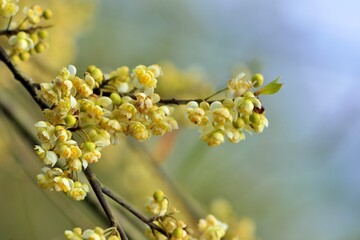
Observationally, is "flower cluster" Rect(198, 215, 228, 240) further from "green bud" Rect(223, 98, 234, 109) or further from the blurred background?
the blurred background

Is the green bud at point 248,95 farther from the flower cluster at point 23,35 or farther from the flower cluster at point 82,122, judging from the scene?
the flower cluster at point 23,35

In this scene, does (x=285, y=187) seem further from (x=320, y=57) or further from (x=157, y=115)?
(x=157, y=115)

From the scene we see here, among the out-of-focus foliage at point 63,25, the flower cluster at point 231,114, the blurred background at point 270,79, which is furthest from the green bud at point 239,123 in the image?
the blurred background at point 270,79

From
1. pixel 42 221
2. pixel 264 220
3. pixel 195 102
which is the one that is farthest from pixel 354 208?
pixel 195 102

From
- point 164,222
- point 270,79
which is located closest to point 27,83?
point 164,222

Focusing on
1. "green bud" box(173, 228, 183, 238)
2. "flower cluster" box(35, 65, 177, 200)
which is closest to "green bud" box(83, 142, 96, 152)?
"flower cluster" box(35, 65, 177, 200)

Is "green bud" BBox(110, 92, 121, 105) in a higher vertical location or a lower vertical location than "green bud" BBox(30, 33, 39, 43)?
lower

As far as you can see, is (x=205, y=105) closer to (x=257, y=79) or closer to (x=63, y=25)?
(x=257, y=79)

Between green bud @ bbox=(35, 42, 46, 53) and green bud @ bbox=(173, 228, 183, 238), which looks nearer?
green bud @ bbox=(173, 228, 183, 238)
